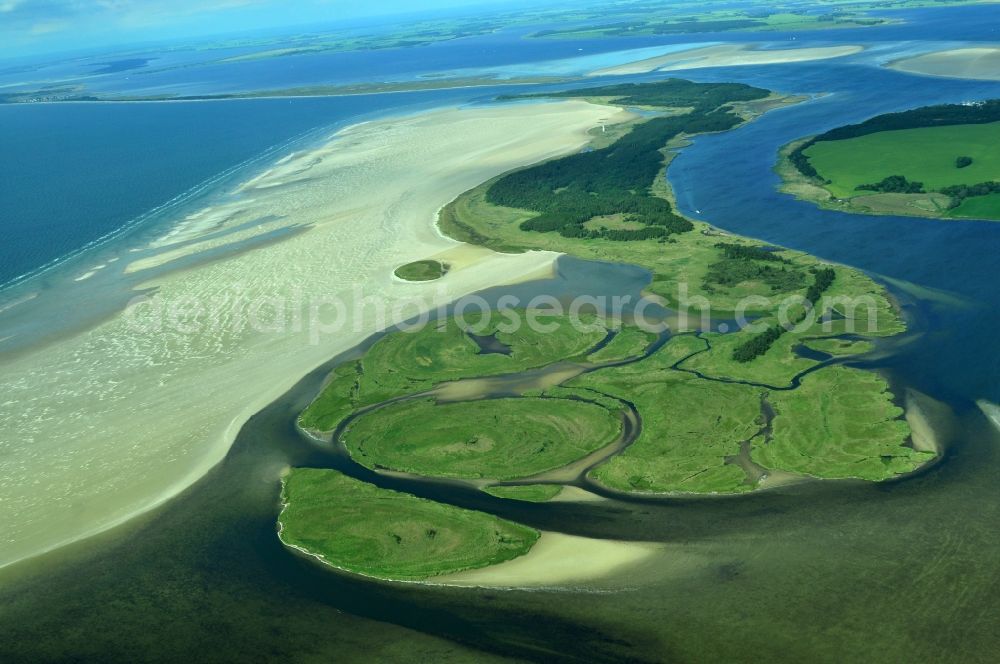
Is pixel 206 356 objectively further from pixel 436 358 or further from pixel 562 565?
pixel 562 565

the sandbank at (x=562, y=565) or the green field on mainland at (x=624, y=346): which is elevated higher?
the green field on mainland at (x=624, y=346)

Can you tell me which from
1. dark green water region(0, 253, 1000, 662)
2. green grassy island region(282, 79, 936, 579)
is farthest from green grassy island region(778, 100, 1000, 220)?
dark green water region(0, 253, 1000, 662)

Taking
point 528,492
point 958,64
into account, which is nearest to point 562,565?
point 528,492

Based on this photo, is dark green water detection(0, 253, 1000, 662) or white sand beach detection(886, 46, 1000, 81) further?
white sand beach detection(886, 46, 1000, 81)

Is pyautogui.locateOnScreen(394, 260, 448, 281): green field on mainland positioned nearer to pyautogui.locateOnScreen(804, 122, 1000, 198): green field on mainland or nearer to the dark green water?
the dark green water

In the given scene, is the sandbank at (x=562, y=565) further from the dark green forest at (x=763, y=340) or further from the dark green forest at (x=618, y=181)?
the dark green forest at (x=618, y=181)

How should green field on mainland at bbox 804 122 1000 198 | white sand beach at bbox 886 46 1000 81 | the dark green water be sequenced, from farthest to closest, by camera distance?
1. white sand beach at bbox 886 46 1000 81
2. green field on mainland at bbox 804 122 1000 198
3. the dark green water

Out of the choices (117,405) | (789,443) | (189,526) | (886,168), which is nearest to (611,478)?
(789,443)

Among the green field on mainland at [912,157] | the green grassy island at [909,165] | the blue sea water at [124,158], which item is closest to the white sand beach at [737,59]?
the blue sea water at [124,158]
